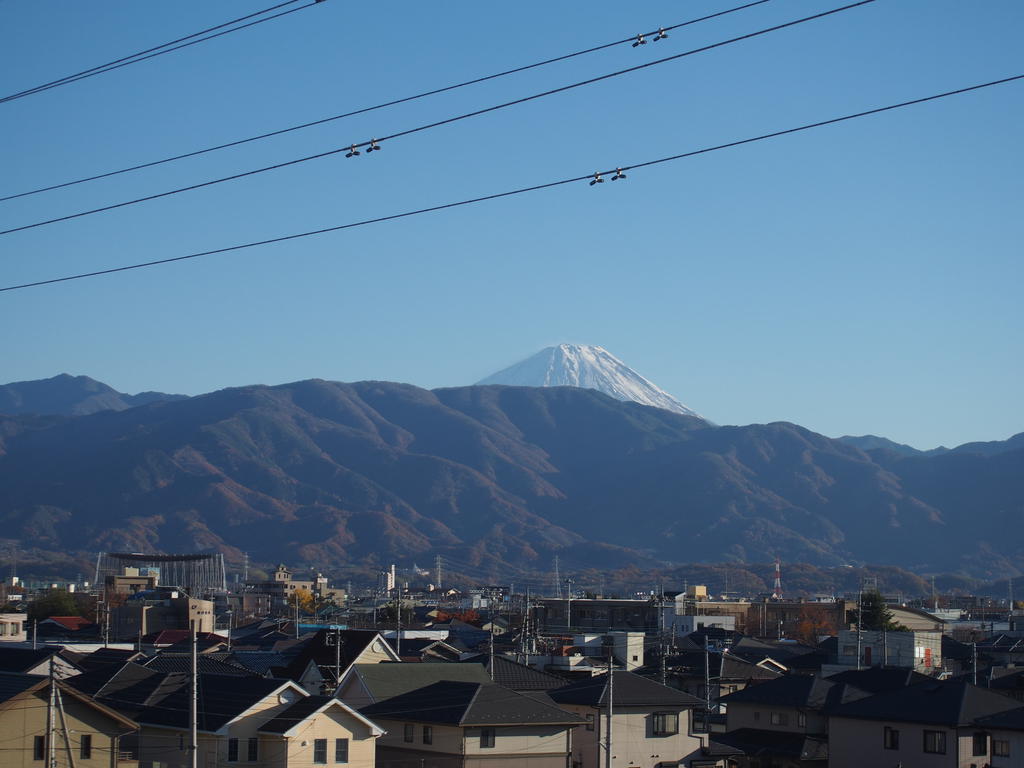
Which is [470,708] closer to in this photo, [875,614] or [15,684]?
[15,684]

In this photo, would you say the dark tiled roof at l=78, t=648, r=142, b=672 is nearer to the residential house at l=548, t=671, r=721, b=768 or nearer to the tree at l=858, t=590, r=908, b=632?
the residential house at l=548, t=671, r=721, b=768

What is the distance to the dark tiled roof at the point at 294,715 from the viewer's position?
26.0 meters

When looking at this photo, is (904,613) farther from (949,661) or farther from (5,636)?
(5,636)

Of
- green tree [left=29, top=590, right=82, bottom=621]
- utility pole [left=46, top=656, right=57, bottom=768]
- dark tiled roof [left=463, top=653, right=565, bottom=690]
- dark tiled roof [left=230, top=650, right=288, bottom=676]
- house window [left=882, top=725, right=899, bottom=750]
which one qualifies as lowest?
green tree [left=29, top=590, right=82, bottom=621]

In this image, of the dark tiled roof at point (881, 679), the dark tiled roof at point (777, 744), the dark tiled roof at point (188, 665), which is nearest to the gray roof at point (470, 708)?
the dark tiled roof at point (188, 665)

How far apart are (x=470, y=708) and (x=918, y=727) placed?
10071mm

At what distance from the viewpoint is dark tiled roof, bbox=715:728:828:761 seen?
109 feet

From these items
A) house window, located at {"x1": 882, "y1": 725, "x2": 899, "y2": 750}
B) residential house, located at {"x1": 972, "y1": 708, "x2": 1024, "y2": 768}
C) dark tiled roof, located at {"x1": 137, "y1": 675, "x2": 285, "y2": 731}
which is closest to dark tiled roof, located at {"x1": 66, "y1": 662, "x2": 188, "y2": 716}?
dark tiled roof, located at {"x1": 137, "y1": 675, "x2": 285, "y2": 731}

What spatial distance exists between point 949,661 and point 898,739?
82.9 feet

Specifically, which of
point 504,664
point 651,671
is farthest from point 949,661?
point 504,664

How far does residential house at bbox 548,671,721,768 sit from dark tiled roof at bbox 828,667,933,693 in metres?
4.96

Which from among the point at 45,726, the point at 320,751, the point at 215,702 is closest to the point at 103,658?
the point at 215,702

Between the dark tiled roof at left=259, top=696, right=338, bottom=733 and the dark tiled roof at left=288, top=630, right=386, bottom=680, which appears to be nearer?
the dark tiled roof at left=259, top=696, right=338, bottom=733

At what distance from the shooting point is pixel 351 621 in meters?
80.9
